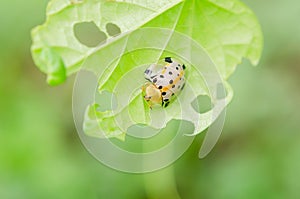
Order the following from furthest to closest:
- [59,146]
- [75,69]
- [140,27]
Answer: [59,146] < [140,27] < [75,69]

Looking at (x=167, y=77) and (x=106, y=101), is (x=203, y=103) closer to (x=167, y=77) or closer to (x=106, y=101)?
(x=167, y=77)

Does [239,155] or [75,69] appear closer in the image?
[75,69]

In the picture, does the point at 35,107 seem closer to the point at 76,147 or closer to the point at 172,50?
the point at 76,147

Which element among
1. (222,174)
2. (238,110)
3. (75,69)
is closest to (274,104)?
(238,110)

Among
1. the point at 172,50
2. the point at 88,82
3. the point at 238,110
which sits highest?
the point at 172,50

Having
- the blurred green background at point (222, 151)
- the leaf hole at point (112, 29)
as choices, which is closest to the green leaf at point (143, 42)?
the leaf hole at point (112, 29)

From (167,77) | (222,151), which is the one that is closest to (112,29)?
(167,77)

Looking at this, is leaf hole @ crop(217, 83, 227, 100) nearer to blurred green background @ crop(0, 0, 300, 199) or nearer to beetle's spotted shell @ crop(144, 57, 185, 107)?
beetle's spotted shell @ crop(144, 57, 185, 107)
